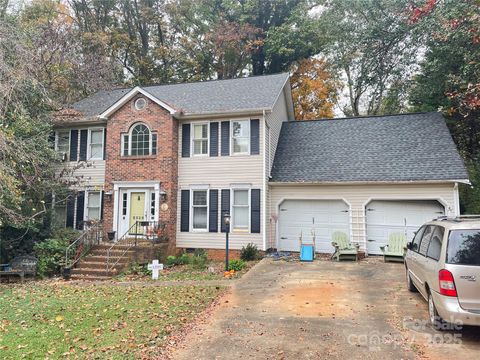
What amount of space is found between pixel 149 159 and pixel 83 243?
4.04m

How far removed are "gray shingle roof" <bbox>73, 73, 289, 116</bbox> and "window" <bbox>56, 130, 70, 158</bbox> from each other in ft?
4.24

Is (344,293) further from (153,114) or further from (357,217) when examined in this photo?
(153,114)

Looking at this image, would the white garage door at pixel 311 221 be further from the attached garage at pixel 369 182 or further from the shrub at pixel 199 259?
the shrub at pixel 199 259

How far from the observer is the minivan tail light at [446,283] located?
483 centimetres

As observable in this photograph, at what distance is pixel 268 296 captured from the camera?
771cm

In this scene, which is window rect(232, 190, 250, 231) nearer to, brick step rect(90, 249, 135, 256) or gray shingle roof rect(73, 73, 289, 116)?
gray shingle roof rect(73, 73, 289, 116)

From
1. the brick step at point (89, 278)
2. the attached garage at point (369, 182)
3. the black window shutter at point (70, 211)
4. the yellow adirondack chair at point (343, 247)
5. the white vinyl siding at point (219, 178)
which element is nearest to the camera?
the brick step at point (89, 278)

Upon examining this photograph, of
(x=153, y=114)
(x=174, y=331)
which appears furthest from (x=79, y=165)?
(x=174, y=331)

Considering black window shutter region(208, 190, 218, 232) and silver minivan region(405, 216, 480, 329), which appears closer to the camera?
silver minivan region(405, 216, 480, 329)

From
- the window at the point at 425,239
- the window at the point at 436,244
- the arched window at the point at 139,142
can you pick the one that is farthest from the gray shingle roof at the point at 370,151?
the window at the point at 436,244

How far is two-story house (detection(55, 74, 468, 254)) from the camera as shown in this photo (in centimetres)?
1298

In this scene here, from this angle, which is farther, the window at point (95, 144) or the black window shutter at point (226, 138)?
the window at point (95, 144)

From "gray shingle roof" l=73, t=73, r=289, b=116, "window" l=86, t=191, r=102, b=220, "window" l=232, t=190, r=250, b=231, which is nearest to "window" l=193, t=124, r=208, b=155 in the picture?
"gray shingle roof" l=73, t=73, r=289, b=116

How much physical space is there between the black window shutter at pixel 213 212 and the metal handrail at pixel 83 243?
449 cm
